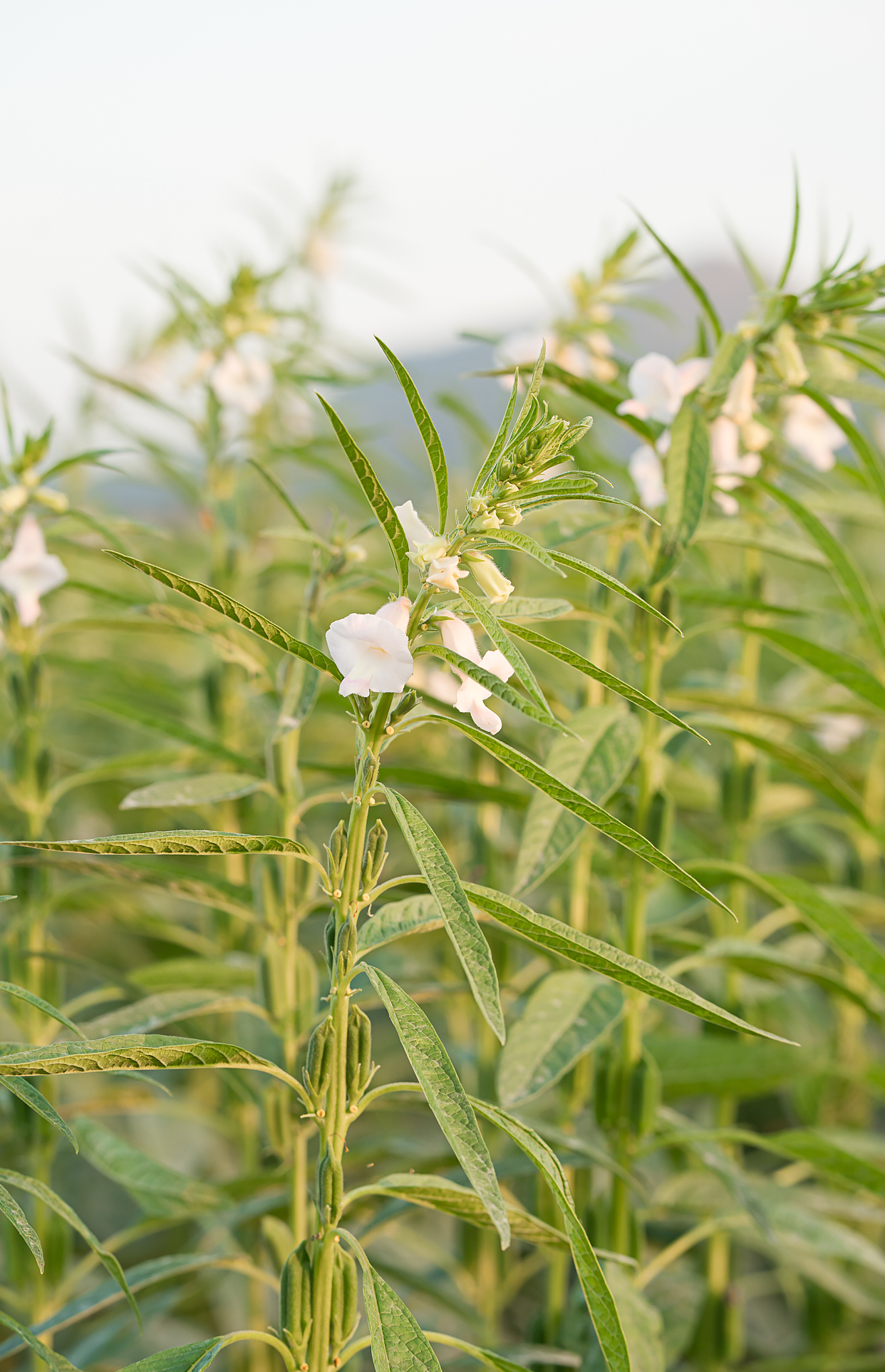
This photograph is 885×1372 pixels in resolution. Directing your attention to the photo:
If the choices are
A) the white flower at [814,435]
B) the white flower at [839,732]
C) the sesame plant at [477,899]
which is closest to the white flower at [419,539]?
the sesame plant at [477,899]

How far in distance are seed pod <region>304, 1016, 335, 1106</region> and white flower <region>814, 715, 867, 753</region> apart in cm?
123

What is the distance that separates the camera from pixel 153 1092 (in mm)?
1370

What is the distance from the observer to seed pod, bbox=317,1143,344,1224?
2.01ft

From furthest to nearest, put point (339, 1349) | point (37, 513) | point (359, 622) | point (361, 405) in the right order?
point (361, 405)
point (37, 513)
point (339, 1349)
point (359, 622)

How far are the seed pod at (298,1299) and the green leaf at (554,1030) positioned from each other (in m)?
0.18

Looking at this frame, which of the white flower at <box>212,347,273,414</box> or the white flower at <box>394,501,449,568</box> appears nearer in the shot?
the white flower at <box>394,501,449,568</box>

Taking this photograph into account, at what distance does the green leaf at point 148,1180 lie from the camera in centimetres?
89

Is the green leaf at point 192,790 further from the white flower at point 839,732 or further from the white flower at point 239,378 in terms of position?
the white flower at point 839,732

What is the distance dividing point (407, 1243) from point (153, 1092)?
0.38 metres

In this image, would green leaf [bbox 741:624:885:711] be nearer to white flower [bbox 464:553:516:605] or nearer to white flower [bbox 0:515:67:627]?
white flower [bbox 464:553:516:605]

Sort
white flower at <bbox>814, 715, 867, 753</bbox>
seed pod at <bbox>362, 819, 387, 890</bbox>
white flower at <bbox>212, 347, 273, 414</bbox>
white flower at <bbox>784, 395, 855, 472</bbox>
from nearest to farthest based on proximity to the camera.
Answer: seed pod at <bbox>362, 819, 387, 890</bbox>, white flower at <bbox>784, 395, 855, 472</bbox>, white flower at <bbox>212, 347, 273, 414</bbox>, white flower at <bbox>814, 715, 867, 753</bbox>

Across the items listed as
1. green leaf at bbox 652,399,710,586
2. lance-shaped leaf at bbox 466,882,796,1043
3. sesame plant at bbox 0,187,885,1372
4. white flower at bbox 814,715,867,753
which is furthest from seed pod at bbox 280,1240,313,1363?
white flower at bbox 814,715,867,753

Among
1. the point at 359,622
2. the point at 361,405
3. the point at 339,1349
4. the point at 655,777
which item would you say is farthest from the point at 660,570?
the point at 361,405

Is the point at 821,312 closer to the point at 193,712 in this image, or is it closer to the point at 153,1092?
the point at 193,712
